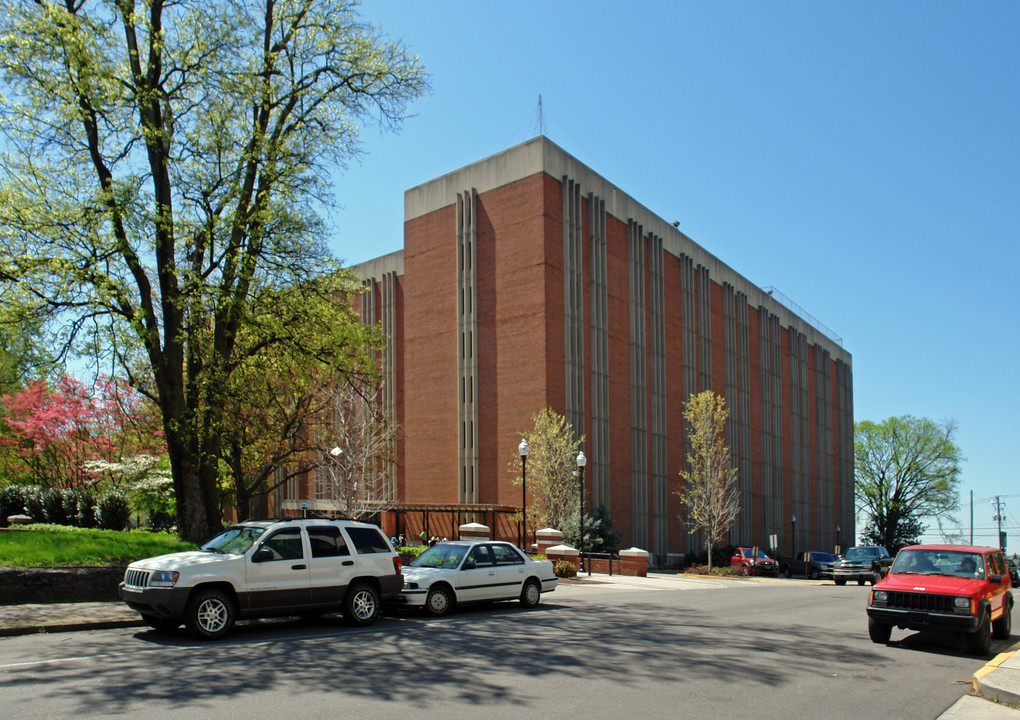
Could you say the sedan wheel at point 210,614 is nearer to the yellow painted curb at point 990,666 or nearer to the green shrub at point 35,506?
the yellow painted curb at point 990,666

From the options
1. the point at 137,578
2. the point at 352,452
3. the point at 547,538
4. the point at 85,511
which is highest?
the point at 352,452

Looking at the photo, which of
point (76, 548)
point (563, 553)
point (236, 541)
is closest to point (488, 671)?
point (236, 541)

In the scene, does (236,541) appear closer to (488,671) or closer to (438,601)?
(438,601)

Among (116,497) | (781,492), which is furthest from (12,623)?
(781,492)

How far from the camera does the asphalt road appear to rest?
311 inches

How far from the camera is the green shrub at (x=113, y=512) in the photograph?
33500 millimetres

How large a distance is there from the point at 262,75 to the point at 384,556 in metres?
14.0

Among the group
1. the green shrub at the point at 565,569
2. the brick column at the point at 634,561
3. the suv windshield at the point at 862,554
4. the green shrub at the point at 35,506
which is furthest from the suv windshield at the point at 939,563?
the green shrub at the point at 35,506

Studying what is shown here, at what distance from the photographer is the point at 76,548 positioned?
59.8ft

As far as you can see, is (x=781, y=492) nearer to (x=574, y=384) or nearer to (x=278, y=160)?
(x=574, y=384)

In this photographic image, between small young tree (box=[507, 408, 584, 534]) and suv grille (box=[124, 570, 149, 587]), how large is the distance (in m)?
27.4

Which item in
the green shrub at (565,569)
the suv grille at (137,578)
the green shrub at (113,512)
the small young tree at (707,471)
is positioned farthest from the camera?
the small young tree at (707,471)

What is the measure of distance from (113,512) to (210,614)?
985 inches

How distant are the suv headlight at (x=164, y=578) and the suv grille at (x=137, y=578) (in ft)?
0.39
